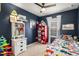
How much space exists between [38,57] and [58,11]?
2.58 ft

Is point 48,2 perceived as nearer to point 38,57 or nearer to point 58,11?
point 58,11

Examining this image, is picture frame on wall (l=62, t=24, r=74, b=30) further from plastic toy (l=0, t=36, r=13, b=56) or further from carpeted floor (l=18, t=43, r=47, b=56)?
plastic toy (l=0, t=36, r=13, b=56)

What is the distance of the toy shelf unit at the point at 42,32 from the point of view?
1.71 metres

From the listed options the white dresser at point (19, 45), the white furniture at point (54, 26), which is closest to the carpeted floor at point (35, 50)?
the white dresser at point (19, 45)

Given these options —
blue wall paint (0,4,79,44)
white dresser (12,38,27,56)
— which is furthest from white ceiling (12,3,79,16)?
white dresser (12,38,27,56)

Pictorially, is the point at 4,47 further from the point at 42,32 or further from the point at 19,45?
the point at 42,32

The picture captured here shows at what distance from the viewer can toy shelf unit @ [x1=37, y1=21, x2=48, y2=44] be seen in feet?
5.62

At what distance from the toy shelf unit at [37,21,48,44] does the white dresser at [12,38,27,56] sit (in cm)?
25

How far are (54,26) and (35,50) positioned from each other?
1.60 feet

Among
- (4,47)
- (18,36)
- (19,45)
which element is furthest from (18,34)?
(4,47)

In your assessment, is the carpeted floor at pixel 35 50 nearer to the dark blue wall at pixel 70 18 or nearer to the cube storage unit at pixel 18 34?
the cube storage unit at pixel 18 34

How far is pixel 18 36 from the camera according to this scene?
1645mm

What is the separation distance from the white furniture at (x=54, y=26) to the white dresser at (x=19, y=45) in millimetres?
431

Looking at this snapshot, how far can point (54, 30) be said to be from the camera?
1.66 meters
